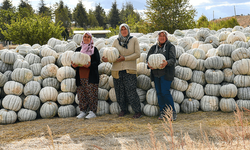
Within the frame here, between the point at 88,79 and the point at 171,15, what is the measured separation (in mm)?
12872

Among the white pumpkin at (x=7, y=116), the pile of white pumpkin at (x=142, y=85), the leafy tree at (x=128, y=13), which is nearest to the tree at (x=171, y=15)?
the pile of white pumpkin at (x=142, y=85)

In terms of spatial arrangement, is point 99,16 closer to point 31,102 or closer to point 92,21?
point 92,21

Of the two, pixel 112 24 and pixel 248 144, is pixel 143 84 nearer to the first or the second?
pixel 248 144

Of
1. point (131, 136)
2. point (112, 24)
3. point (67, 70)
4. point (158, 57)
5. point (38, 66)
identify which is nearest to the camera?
point (131, 136)

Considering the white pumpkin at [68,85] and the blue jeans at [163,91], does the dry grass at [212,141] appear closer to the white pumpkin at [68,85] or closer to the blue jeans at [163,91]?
the blue jeans at [163,91]

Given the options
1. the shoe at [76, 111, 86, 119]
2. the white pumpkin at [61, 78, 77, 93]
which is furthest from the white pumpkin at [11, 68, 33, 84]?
the shoe at [76, 111, 86, 119]

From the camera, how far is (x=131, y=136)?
156 inches

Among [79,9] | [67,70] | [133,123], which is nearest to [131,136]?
[133,123]

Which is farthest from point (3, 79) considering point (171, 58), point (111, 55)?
point (171, 58)

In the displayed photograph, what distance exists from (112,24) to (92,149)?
4657 centimetres

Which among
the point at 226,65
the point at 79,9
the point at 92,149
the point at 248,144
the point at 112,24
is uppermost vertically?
the point at 79,9

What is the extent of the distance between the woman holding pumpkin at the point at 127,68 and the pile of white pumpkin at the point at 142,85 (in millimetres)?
361

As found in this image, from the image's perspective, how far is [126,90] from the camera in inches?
196

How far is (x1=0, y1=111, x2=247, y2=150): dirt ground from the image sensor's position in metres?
3.71
